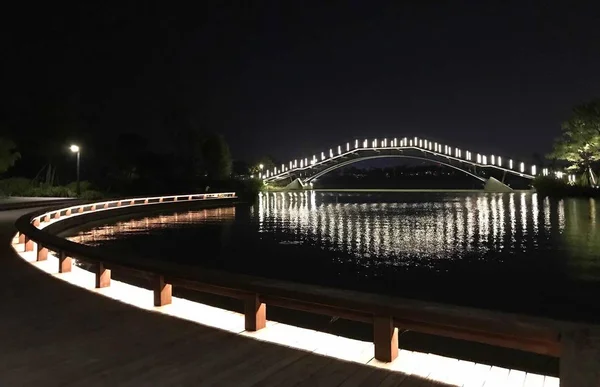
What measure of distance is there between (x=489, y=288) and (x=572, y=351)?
29.6ft

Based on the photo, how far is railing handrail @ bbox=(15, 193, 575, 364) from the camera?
4.01 m

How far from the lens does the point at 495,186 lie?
9444 centimetres

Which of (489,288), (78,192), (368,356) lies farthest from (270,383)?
(78,192)

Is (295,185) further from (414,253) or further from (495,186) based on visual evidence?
(414,253)

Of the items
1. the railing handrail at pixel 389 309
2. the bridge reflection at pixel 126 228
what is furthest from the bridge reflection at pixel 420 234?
the railing handrail at pixel 389 309

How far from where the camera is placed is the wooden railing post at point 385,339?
15.5 feet

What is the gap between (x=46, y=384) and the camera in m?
4.29

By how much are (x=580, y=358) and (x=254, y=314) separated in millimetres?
3360

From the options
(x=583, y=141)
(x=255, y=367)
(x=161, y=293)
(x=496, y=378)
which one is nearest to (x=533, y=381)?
(x=496, y=378)

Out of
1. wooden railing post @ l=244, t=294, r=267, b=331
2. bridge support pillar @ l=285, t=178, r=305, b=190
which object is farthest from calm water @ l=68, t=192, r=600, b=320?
bridge support pillar @ l=285, t=178, r=305, b=190

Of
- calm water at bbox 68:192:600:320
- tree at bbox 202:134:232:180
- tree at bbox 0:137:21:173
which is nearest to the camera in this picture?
calm water at bbox 68:192:600:320

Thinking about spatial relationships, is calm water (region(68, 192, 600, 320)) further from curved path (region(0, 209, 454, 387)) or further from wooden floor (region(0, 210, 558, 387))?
curved path (region(0, 209, 454, 387))

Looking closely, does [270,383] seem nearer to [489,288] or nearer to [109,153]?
[489,288]

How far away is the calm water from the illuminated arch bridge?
69833mm
